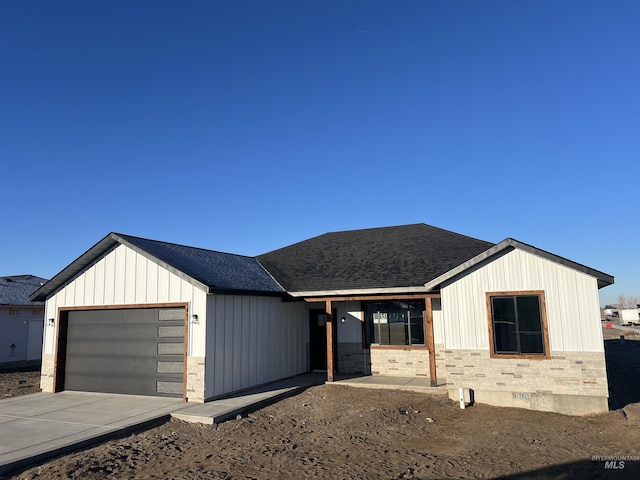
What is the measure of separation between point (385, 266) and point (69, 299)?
35.1 feet

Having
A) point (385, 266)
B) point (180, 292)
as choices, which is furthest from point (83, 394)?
point (385, 266)

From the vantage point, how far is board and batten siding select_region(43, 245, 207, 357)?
11.9 metres

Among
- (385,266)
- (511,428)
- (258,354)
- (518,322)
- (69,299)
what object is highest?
(385,266)

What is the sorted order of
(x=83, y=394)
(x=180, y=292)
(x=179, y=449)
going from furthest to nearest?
(x=83, y=394)
(x=180, y=292)
(x=179, y=449)

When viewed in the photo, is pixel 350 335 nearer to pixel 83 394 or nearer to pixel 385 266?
pixel 385 266

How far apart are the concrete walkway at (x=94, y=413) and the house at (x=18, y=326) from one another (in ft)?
39.5

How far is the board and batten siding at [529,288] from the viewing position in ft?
35.0

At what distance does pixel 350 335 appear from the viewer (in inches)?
639

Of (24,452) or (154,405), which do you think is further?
(154,405)

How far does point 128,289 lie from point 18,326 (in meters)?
15.0

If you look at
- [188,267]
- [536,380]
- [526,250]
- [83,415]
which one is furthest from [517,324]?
[83,415]

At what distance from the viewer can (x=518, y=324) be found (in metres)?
11.3

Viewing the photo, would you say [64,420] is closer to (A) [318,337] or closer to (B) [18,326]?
(A) [318,337]

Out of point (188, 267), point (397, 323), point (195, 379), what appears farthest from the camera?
point (397, 323)
